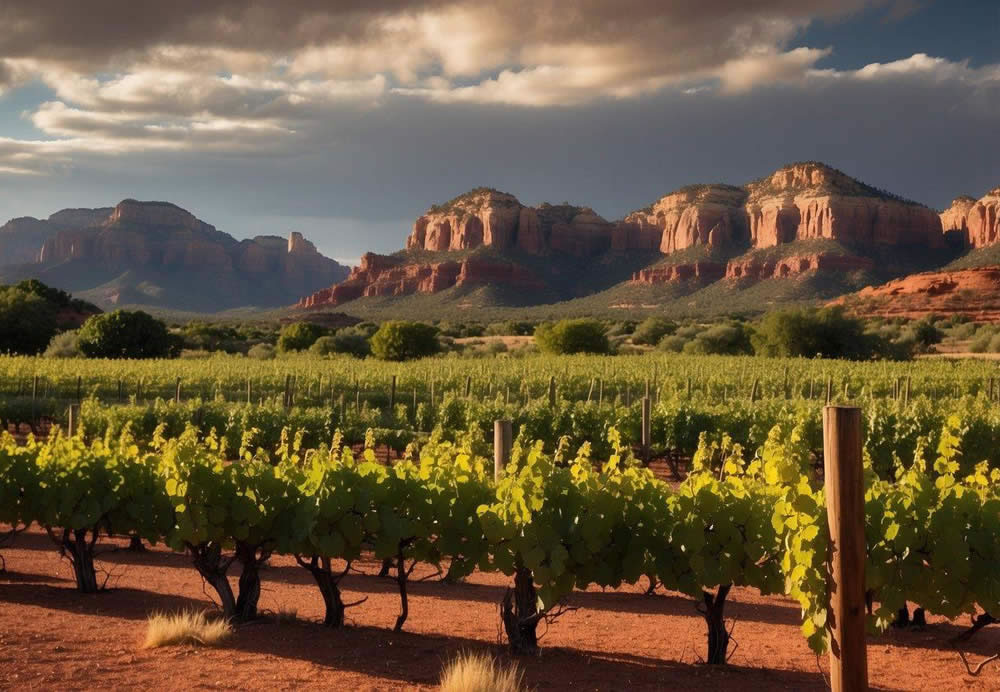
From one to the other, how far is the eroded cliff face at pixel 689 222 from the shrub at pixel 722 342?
210ft

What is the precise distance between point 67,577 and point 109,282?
7294 inches

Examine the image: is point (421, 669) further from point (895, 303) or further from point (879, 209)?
point (879, 209)

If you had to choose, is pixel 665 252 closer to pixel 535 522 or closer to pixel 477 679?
pixel 535 522

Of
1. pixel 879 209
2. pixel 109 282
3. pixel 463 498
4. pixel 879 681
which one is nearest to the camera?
pixel 879 681

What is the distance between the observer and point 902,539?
6070 mm

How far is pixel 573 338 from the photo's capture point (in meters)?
49.7

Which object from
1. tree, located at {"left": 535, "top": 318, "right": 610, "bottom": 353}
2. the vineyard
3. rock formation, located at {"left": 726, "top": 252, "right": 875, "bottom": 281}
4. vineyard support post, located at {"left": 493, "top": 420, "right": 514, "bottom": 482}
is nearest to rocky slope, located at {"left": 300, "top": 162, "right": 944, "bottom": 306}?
rock formation, located at {"left": 726, "top": 252, "right": 875, "bottom": 281}

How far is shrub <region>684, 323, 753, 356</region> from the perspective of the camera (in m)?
49.7

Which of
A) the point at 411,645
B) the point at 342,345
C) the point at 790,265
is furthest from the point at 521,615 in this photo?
the point at 790,265

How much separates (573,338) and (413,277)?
85.8 meters

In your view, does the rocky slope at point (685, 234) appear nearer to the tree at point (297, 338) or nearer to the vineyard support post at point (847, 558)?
the tree at point (297, 338)

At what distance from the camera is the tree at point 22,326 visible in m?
50.4

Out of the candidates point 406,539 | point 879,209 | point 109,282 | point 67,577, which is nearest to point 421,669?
point 406,539

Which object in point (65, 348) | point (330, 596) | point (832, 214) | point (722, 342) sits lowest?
point (330, 596)
